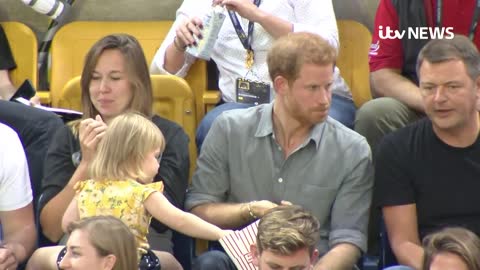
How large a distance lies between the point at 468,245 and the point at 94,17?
10.2 ft

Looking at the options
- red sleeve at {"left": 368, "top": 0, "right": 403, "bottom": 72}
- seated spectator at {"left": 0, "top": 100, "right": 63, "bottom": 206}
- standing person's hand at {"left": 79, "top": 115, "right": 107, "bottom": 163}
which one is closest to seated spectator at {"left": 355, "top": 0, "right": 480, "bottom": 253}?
red sleeve at {"left": 368, "top": 0, "right": 403, "bottom": 72}

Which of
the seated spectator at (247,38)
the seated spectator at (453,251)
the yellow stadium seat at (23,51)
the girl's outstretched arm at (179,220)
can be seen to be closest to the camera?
the seated spectator at (453,251)

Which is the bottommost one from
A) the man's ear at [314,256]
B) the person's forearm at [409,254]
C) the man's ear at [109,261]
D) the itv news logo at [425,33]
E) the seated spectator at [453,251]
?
the person's forearm at [409,254]

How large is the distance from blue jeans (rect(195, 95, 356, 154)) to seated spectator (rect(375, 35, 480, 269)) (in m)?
0.77

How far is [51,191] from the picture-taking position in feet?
14.6

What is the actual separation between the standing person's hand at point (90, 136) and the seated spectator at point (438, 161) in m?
1.08

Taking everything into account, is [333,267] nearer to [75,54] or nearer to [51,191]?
[51,191]

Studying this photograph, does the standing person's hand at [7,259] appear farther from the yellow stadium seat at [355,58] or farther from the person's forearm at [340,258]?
the yellow stadium seat at [355,58]

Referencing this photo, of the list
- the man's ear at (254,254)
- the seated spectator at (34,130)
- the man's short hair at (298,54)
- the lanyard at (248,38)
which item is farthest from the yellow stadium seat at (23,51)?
the man's ear at (254,254)

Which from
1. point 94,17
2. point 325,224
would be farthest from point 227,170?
point 94,17

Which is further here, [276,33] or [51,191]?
[276,33]

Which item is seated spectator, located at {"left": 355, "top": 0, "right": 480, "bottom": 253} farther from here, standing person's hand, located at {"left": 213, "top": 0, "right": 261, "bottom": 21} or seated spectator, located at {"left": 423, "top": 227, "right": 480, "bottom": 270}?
seated spectator, located at {"left": 423, "top": 227, "right": 480, "bottom": 270}

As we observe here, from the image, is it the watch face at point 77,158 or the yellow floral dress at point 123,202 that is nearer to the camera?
the yellow floral dress at point 123,202

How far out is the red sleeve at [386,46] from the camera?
5070mm
